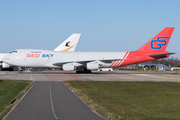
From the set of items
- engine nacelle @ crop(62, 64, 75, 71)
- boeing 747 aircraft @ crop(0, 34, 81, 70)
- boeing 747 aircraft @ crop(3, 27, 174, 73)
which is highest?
boeing 747 aircraft @ crop(0, 34, 81, 70)

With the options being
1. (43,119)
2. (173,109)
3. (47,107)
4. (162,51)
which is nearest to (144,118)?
(173,109)

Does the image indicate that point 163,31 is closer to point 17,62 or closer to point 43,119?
point 17,62

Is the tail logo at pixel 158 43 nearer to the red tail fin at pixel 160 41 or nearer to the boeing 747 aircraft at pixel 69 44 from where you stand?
the red tail fin at pixel 160 41

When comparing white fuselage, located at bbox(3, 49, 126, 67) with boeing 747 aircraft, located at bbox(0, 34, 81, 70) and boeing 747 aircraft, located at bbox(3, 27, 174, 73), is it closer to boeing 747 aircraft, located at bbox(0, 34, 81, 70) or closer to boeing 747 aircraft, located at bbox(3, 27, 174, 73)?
boeing 747 aircraft, located at bbox(3, 27, 174, 73)

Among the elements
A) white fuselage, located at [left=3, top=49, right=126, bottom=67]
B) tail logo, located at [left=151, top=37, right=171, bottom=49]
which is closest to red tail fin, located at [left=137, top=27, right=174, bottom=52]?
tail logo, located at [left=151, top=37, right=171, bottom=49]

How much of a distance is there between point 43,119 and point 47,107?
8.75 feet

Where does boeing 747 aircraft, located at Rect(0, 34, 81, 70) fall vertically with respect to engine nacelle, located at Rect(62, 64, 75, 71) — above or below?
above

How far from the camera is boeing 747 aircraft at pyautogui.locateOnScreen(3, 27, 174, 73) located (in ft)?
151

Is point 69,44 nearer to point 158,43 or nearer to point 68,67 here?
point 68,67

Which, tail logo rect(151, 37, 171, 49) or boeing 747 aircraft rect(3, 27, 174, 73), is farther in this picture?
tail logo rect(151, 37, 171, 49)

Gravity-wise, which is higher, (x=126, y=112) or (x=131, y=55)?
(x=131, y=55)

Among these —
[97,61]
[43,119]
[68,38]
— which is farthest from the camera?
[68,38]

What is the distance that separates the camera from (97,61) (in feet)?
151

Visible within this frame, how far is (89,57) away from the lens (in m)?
47.6
